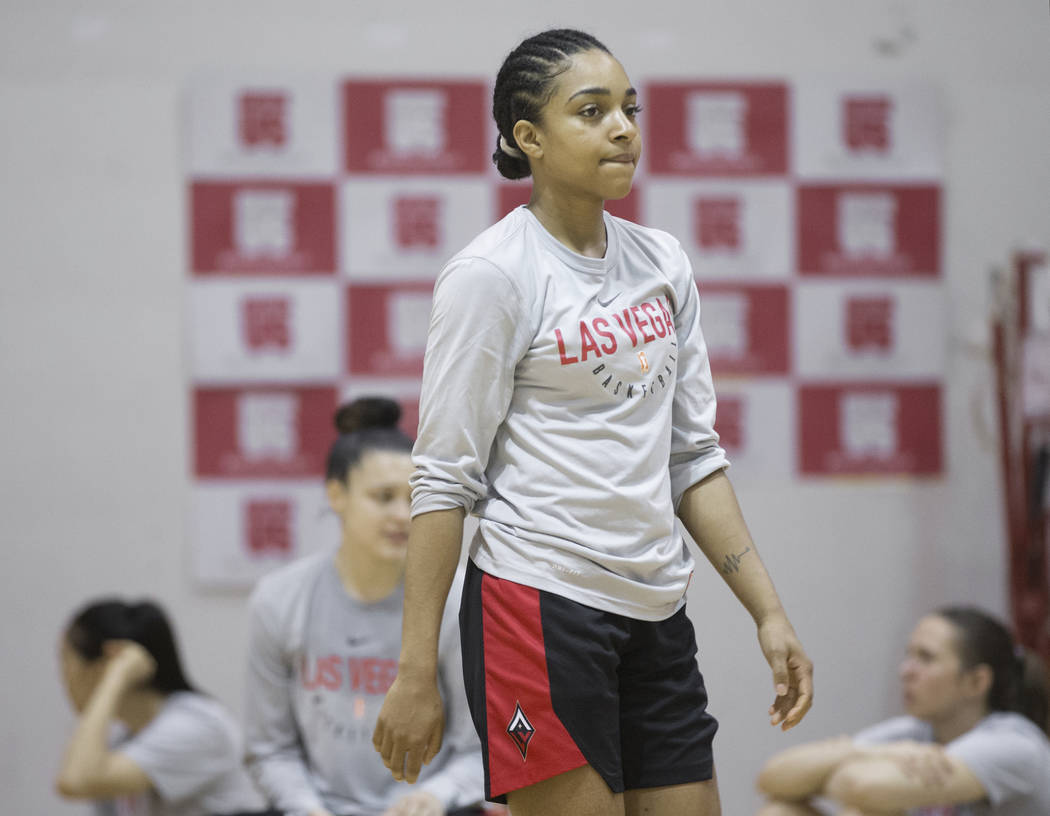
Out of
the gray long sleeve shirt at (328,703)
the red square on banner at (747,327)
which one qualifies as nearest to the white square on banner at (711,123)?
the red square on banner at (747,327)

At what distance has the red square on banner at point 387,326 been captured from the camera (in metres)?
2.87

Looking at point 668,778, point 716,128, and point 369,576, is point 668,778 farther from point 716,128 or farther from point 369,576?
point 716,128

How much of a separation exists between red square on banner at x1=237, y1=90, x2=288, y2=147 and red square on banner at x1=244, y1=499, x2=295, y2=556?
34.4 inches

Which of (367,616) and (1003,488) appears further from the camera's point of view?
(1003,488)

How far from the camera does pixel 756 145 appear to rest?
2898mm

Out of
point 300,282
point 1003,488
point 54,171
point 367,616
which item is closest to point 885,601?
point 1003,488

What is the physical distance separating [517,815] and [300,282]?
1945 millimetres

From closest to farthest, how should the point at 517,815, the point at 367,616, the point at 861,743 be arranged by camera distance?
the point at 517,815, the point at 367,616, the point at 861,743

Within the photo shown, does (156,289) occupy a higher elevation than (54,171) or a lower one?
lower

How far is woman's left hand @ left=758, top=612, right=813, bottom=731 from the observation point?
117 cm

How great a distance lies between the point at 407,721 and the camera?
109 centimetres

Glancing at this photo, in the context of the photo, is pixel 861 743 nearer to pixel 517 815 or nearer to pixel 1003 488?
pixel 1003 488

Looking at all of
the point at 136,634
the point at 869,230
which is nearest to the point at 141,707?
the point at 136,634

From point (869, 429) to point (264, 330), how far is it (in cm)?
152
